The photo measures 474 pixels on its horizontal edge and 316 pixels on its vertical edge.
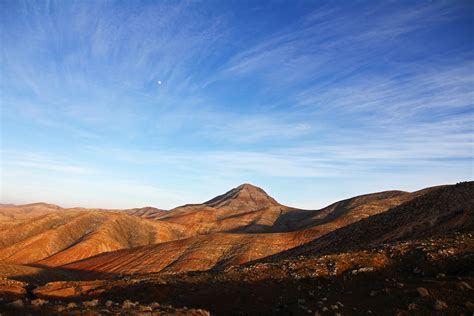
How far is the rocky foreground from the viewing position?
1249 cm

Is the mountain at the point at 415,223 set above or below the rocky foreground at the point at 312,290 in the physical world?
above

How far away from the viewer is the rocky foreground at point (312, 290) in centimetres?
1249

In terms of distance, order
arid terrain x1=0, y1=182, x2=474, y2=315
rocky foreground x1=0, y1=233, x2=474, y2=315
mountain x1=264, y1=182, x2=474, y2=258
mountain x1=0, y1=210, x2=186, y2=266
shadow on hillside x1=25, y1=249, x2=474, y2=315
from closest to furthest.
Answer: rocky foreground x1=0, y1=233, x2=474, y2=315 < arid terrain x1=0, y1=182, x2=474, y2=315 < shadow on hillside x1=25, y1=249, x2=474, y2=315 < mountain x1=264, y1=182, x2=474, y2=258 < mountain x1=0, y1=210, x2=186, y2=266

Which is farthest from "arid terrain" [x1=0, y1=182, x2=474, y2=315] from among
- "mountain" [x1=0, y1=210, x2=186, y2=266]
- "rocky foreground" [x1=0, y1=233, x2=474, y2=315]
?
"mountain" [x1=0, y1=210, x2=186, y2=266]

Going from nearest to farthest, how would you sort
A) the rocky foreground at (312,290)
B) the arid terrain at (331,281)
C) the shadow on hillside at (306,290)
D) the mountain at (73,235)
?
the rocky foreground at (312,290) → the arid terrain at (331,281) → the shadow on hillside at (306,290) → the mountain at (73,235)

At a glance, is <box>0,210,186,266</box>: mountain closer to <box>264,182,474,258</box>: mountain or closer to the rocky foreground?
<box>264,182,474,258</box>: mountain

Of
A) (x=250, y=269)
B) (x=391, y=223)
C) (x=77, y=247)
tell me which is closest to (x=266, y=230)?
(x=77, y=247)

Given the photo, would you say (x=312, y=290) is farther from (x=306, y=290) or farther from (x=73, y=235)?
(x=73, y=235)

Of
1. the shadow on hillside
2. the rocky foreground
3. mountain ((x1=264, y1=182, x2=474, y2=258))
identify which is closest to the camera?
the rocky foreground

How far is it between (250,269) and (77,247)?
7115 centimetres

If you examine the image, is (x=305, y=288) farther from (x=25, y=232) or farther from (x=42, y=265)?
(x=25, y=232)

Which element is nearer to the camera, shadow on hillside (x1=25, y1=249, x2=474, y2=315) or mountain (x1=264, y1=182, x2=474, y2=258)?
shadow on hillside (x1=25, y1=249, x2=474, y2=315)

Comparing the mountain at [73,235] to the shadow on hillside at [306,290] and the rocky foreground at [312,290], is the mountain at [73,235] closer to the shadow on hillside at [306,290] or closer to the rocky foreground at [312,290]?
the rocky foreground at [312,290]

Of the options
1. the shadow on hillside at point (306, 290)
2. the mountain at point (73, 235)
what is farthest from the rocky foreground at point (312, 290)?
the mountain at point (73, 235)
